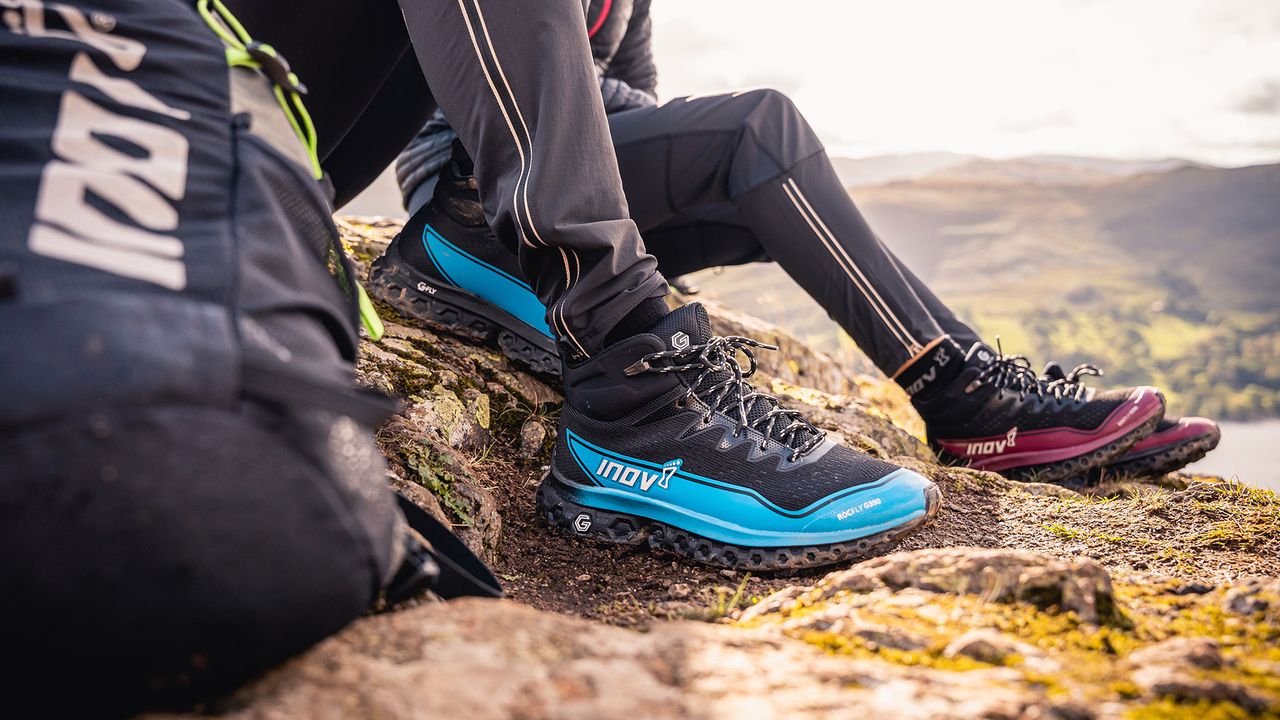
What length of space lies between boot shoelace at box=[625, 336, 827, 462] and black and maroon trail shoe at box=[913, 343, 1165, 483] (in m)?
0.99

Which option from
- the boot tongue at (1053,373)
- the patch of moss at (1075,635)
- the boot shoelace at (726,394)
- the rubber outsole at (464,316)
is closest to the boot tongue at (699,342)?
the boot shoelace at (726,394)

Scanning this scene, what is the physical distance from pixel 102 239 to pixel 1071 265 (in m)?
86.5

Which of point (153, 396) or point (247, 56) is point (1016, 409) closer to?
point (247, 56)

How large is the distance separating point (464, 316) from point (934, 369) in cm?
158

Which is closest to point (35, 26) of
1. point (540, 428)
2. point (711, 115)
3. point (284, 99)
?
point (284, 99)

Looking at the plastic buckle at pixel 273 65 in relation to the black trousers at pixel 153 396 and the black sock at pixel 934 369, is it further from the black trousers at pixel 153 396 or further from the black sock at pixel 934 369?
the black sock at pixel 934 369

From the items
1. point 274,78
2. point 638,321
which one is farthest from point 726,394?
point 274,78

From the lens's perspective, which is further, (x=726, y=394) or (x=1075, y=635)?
(x=726, y=394)

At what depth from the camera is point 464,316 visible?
2.46 metres

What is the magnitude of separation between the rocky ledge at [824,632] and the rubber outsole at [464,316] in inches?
16.7

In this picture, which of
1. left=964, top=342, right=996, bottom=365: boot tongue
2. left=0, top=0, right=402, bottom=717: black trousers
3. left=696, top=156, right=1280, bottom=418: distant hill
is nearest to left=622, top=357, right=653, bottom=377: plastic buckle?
left=0, top=0, right=402, bottom=717: black trousers

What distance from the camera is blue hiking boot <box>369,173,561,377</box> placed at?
92.7 inches

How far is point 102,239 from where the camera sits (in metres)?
0.86

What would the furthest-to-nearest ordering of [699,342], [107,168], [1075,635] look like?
[699,342]
[1075,635]
[107,168]
